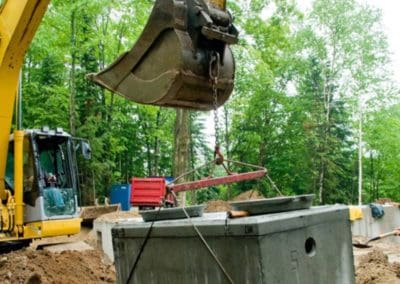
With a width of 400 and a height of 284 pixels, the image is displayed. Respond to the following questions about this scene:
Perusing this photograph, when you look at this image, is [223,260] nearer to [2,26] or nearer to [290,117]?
[2,26]

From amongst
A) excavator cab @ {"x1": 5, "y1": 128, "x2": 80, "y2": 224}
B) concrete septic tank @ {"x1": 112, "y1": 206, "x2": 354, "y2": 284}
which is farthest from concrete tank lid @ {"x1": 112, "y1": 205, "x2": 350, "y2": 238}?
excavator cab @ {"x1": 5, "y1": 128, "x2": 80, "y2": 224}

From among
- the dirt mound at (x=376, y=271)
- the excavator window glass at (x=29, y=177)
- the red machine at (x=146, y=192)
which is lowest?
the dirt mound at (x=376, y=271)

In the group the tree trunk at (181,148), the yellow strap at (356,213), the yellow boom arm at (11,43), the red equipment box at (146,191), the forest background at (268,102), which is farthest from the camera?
the forest background at (268,102)

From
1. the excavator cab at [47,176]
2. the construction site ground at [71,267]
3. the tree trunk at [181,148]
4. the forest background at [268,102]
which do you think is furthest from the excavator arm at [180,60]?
the forest background at [268,102]

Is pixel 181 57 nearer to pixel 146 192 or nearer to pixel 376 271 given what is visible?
pixel 376 271

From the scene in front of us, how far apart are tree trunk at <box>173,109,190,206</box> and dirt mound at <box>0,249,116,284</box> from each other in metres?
3.37

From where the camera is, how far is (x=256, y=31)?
17938 mm

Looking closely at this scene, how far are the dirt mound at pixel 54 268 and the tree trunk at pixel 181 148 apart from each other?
337cm

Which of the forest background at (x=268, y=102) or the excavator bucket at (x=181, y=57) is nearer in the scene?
the excavator bucket at (x=181, y=57)

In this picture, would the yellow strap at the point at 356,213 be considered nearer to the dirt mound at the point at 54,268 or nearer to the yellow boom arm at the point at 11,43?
the dirt mound at the point at 54,268

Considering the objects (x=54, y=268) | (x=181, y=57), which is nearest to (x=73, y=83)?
(x=54, y=268)

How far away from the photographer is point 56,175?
8.98 metres

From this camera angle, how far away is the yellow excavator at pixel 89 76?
377 centimetres

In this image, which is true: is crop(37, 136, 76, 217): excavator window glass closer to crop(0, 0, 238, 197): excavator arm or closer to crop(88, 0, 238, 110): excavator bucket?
crop(0, 0, 238, 197): excavator arm
